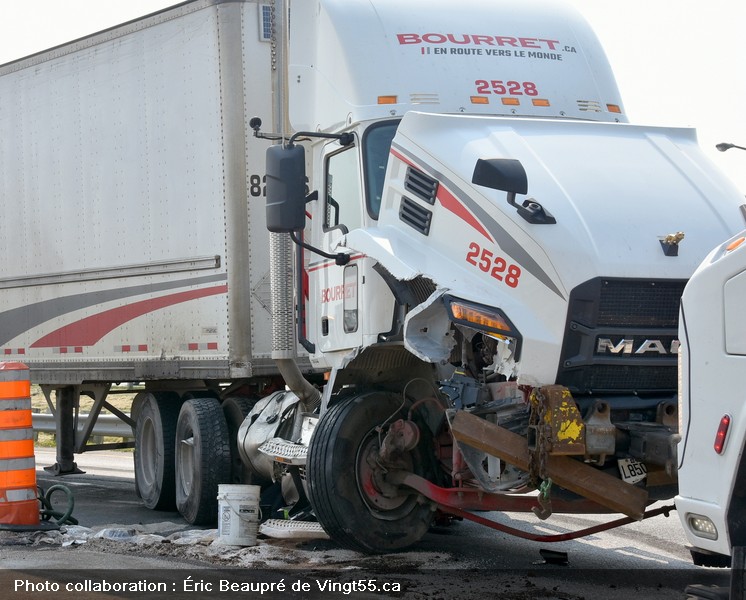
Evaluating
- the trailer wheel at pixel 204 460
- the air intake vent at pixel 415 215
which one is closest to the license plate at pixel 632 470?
the air intake vent at pixel 415 215

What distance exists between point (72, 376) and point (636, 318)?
7.88 metres

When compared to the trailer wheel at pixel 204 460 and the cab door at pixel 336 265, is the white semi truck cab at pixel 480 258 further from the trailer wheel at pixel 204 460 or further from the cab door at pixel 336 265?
the trailer wheel at pixel 204 460

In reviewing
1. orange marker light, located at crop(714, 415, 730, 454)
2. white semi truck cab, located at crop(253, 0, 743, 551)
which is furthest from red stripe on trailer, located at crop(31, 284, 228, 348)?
orange marker light, located at crop(714, 415, 730, 454)

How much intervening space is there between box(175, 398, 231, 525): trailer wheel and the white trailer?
0.07 feet

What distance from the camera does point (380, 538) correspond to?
26.2 feet

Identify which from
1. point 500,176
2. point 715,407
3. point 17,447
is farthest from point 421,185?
point 17,447

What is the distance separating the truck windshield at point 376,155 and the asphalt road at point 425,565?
2.46 m

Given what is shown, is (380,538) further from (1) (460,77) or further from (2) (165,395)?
(2) (165,395)

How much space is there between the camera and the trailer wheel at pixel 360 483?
7.89m

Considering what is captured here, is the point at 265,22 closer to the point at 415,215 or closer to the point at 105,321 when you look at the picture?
the point at 105,321

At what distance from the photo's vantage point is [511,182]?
22.2 ft

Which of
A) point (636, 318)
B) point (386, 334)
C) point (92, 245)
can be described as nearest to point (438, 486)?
point (386, 334)

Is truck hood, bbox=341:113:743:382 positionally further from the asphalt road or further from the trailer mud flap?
the asphalt road

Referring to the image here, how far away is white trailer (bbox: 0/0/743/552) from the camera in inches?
261
